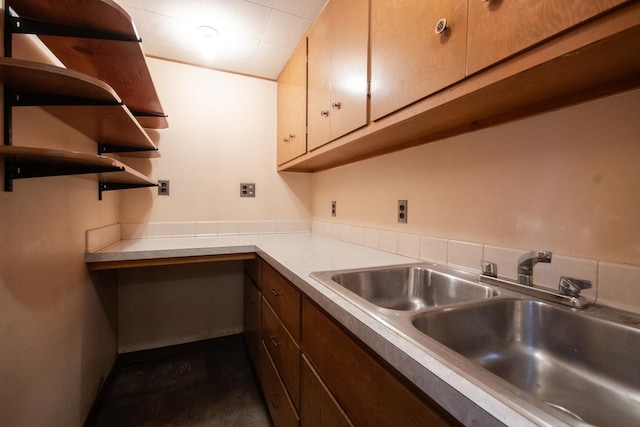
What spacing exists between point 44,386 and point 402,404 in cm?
121

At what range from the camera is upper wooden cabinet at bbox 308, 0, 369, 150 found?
1.07 m

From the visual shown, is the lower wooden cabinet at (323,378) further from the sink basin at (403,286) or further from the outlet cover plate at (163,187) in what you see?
the outlet cover plate at (163,187)

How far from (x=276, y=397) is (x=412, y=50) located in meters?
1.46

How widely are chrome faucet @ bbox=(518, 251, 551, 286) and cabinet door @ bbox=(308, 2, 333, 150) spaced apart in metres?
0.94

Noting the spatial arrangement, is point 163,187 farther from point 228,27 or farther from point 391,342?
point 391,342

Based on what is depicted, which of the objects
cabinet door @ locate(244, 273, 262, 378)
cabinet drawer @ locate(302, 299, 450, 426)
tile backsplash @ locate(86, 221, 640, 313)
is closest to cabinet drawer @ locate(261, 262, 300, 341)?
cabinet drawer @ locate(302, 299, 450, 426)

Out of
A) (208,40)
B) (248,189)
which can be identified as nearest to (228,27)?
(208,40)

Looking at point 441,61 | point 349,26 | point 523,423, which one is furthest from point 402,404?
point 349,26

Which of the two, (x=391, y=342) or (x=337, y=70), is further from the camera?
(x=337, y=70)

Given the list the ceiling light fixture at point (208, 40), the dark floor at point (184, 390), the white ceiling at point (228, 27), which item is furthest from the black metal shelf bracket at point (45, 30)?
the dark floor at point (184, 390)

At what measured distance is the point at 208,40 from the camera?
1.69 metres

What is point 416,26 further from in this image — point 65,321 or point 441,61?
point 65,321

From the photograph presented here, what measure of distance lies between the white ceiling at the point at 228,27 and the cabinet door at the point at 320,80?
0.12 metres

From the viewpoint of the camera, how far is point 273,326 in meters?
1.26
